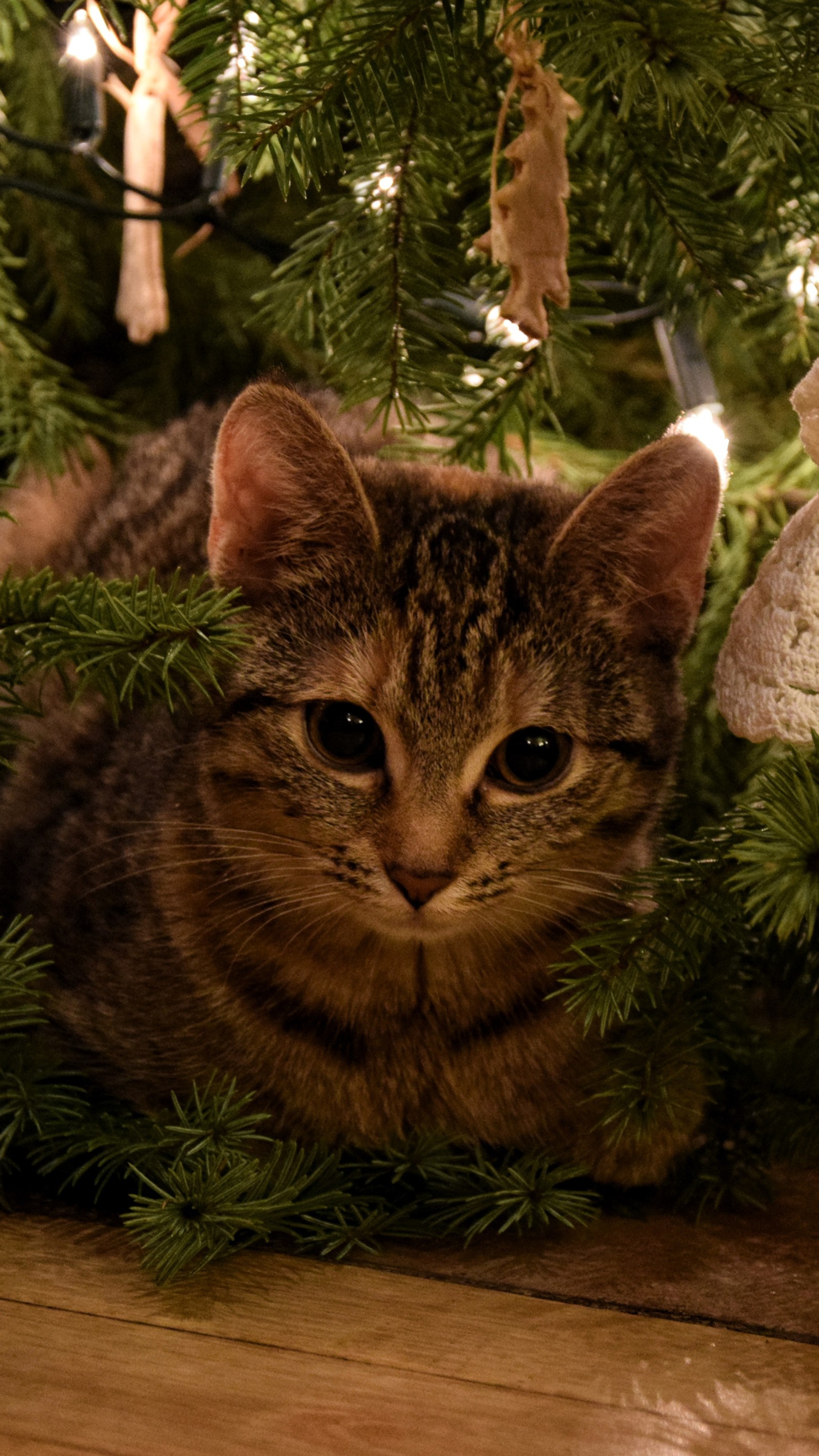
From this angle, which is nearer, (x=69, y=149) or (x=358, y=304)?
(x=358, y=304)

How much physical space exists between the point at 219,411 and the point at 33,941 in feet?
2.71

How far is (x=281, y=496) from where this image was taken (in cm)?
113

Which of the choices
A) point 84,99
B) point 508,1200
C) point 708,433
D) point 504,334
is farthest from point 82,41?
point 508,1200

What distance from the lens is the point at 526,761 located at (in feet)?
3.69

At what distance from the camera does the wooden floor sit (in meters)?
0.77

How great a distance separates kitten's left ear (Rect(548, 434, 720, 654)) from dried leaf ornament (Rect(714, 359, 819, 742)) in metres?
0.15

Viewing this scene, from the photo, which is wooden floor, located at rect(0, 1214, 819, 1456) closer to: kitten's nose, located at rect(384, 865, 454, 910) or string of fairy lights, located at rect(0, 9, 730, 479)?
kitten's nose, located at rect(384, 865, 454, 910)

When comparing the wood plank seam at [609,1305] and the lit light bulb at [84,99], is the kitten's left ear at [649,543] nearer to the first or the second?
the wood plank seam at [609,1305]

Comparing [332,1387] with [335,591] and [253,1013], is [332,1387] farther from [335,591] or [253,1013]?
[335,591]

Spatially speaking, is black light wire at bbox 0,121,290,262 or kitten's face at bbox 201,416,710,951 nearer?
kitten's face at bbox 201,416,710,951

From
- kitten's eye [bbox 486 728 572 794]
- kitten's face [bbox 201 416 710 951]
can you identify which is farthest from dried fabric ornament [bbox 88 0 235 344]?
kitten's eye [bbox 486 728 572 794]

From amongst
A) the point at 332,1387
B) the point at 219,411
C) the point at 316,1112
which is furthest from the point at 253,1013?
the point at 219,411

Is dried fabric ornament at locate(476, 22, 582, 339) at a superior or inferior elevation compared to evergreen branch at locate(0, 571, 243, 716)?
superior

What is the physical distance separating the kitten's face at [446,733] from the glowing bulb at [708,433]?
0.06 metres
